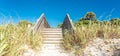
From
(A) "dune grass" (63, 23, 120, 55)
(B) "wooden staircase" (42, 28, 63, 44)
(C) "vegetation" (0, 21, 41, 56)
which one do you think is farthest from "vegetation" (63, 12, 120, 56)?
(C) "vegetation" (0, 21, 41, 56)

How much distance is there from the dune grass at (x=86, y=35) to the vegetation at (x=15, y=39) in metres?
1.16

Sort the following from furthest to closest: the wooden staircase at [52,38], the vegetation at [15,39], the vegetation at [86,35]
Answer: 1. the wooden staircase at [52,38]
2. the vegetation at [86,35]
3. the vegetation at [15,39]

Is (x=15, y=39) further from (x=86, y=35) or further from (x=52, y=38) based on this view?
(x=52, y=38)

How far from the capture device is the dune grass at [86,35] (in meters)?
7.99

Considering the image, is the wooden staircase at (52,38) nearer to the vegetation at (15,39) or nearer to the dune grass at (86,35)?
the dune grass at (86,35)

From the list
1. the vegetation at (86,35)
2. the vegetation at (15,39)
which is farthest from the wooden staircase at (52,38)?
the vegetation at (15,39)

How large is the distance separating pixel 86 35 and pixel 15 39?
8.92 ft

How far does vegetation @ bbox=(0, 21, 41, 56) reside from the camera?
19.3 ft

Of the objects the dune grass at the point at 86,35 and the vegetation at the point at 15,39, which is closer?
the vegetation at the point at 15,39

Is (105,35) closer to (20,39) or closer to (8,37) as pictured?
(20,39)

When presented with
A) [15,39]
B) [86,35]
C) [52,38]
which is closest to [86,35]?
[86,35]

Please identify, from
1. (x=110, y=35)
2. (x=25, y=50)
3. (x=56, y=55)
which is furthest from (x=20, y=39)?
(x=110, y=35)

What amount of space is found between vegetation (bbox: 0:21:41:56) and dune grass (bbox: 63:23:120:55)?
3.82 feet

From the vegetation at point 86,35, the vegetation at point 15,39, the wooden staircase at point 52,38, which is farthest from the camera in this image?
Answer: the wooden staircase at point 52,38
